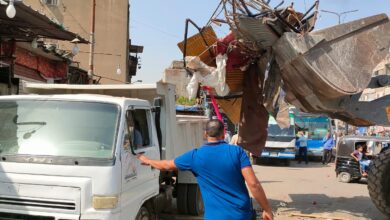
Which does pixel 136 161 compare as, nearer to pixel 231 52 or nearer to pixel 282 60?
pixel 282 60

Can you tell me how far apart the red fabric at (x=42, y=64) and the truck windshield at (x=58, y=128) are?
8.45 m

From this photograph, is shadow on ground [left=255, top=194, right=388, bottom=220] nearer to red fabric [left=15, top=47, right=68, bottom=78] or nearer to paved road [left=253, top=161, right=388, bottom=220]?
paved road [left=253, top=161, right=388, bottom=220]

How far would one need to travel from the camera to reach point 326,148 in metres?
24.6

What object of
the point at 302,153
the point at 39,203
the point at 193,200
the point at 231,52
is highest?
the point at 231,52

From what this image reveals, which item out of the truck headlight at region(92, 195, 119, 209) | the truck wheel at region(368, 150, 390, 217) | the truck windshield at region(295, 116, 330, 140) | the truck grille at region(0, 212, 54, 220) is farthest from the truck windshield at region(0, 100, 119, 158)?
the truck windshield at region(295, 116, 330, 140)

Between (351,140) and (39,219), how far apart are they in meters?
12.0

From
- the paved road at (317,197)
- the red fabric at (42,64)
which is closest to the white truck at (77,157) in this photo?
the paved road at (317,197)

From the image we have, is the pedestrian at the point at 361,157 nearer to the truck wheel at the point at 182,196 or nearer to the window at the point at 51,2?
the truck wheel at the point at 182,196

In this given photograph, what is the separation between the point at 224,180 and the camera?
4.11m

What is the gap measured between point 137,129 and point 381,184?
4796 millimetres

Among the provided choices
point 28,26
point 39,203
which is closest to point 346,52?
point 39,203

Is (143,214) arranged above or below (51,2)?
below

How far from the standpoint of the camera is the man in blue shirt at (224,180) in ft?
13.3

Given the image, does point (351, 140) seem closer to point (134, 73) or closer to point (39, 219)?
point (39, 219)
